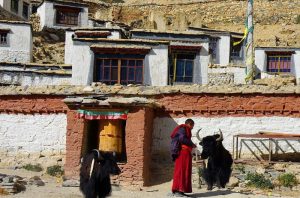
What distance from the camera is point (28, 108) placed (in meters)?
13.6

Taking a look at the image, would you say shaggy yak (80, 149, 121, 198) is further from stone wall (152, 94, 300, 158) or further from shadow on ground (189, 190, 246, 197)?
stone wall (152, 94, 300, 158)

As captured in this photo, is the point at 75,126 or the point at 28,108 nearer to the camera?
the point at 75,126

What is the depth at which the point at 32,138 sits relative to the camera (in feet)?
44.6

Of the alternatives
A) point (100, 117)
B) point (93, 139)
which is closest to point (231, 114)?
point (100, 117)

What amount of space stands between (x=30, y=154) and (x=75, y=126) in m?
2.11

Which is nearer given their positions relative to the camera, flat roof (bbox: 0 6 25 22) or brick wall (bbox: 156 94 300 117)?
brick wall (bbox: 156 94 300 117)

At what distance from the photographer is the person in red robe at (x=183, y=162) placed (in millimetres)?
9797

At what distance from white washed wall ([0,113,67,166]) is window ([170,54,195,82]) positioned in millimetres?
7892

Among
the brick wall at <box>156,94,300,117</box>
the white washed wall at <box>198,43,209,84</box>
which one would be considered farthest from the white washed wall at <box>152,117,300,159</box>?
the white washed wall at <box>198,43,209,84</box>

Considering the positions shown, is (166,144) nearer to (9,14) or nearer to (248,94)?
(248,94)

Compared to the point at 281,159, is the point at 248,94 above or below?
above

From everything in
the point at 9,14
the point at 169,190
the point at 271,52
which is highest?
the point at 9,14

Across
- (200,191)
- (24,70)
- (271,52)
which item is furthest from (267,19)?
(200,191)

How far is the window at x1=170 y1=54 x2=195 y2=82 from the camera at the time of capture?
2053 cm
